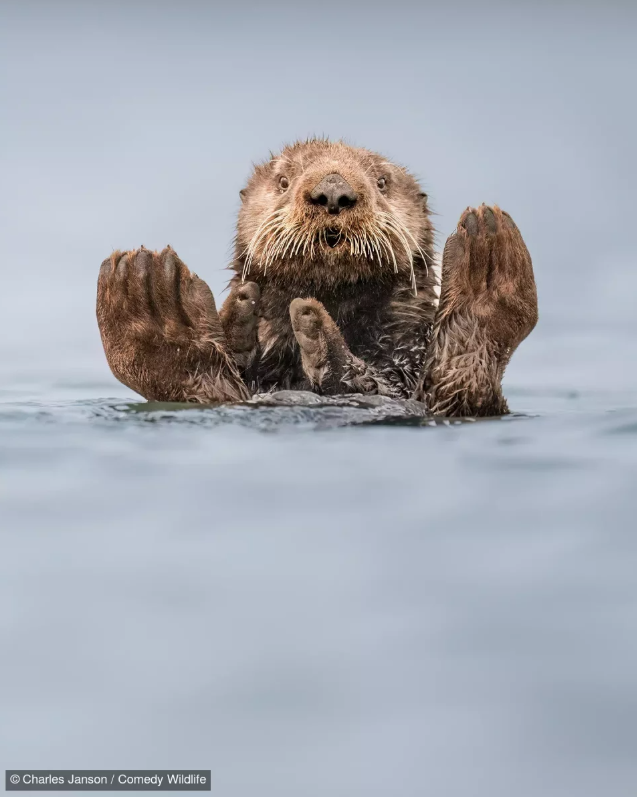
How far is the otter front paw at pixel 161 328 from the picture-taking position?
15.8ft

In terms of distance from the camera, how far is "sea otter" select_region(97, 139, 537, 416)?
4773mm

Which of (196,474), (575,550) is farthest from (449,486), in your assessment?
(196,474)

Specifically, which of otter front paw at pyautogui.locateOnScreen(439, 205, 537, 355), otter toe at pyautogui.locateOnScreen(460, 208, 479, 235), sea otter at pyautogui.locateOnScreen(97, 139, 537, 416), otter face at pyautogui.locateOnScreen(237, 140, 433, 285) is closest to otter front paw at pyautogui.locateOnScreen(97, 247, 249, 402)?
sea otter at pyautogui.locateOnScreen(97, 139, 537, 416)

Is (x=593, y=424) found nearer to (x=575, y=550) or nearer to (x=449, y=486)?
(x=449, y=486)

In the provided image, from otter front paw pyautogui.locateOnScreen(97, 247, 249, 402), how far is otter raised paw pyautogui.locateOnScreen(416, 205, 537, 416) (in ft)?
3.64

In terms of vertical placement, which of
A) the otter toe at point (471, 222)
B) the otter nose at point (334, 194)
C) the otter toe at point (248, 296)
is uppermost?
the otter nose at point (334, 194)

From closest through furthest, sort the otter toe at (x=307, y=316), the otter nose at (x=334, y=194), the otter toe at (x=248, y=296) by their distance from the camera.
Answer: the otter toe at (x=307, y=316) → the otter nose at (x=334, y=194) → the otter toe at (x=248, y=296)

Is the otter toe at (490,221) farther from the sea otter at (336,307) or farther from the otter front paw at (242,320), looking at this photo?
the otter front paw at (242,320)

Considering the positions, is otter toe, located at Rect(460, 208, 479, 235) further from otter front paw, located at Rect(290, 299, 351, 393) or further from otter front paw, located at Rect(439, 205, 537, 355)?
otter front paw, located at Rect(290, 299, 351, 393)

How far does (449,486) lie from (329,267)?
1782 millimetres

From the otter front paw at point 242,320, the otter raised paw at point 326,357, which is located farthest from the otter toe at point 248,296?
the otter raised paw at point 326,357

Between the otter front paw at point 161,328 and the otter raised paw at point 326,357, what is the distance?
477mm

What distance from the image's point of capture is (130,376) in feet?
16.2

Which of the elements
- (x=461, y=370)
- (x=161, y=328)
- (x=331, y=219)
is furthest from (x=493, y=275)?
(x=161, y=328)
